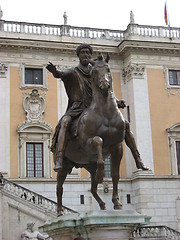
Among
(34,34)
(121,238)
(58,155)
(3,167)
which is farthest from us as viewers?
(34,34)

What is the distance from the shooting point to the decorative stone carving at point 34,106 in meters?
29.0

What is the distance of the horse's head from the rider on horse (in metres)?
0.55

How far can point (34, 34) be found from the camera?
3011 cm

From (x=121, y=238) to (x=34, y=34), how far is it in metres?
24.9

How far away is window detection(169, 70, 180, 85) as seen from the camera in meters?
31.5

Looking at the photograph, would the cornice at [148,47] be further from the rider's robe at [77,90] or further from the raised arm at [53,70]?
the raised arm at [53,70]

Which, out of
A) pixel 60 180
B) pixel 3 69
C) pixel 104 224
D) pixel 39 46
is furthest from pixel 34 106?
pixel 104 224

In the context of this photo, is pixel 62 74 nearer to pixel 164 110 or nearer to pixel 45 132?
pixel 45 132

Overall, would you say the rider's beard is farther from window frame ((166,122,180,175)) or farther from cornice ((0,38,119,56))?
window frame ((166,122,180,175))

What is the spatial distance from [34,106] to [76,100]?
21.6 meters

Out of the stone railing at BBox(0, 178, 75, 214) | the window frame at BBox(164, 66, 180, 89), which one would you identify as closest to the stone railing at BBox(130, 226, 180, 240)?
the stone railing at BBox(0, 178, 75, 214)

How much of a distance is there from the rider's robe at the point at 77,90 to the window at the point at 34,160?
2055 centimetres

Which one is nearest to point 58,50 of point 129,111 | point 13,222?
point 129,111

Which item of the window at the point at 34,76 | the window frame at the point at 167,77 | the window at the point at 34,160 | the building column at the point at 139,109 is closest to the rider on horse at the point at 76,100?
the window at the point at 34,160
